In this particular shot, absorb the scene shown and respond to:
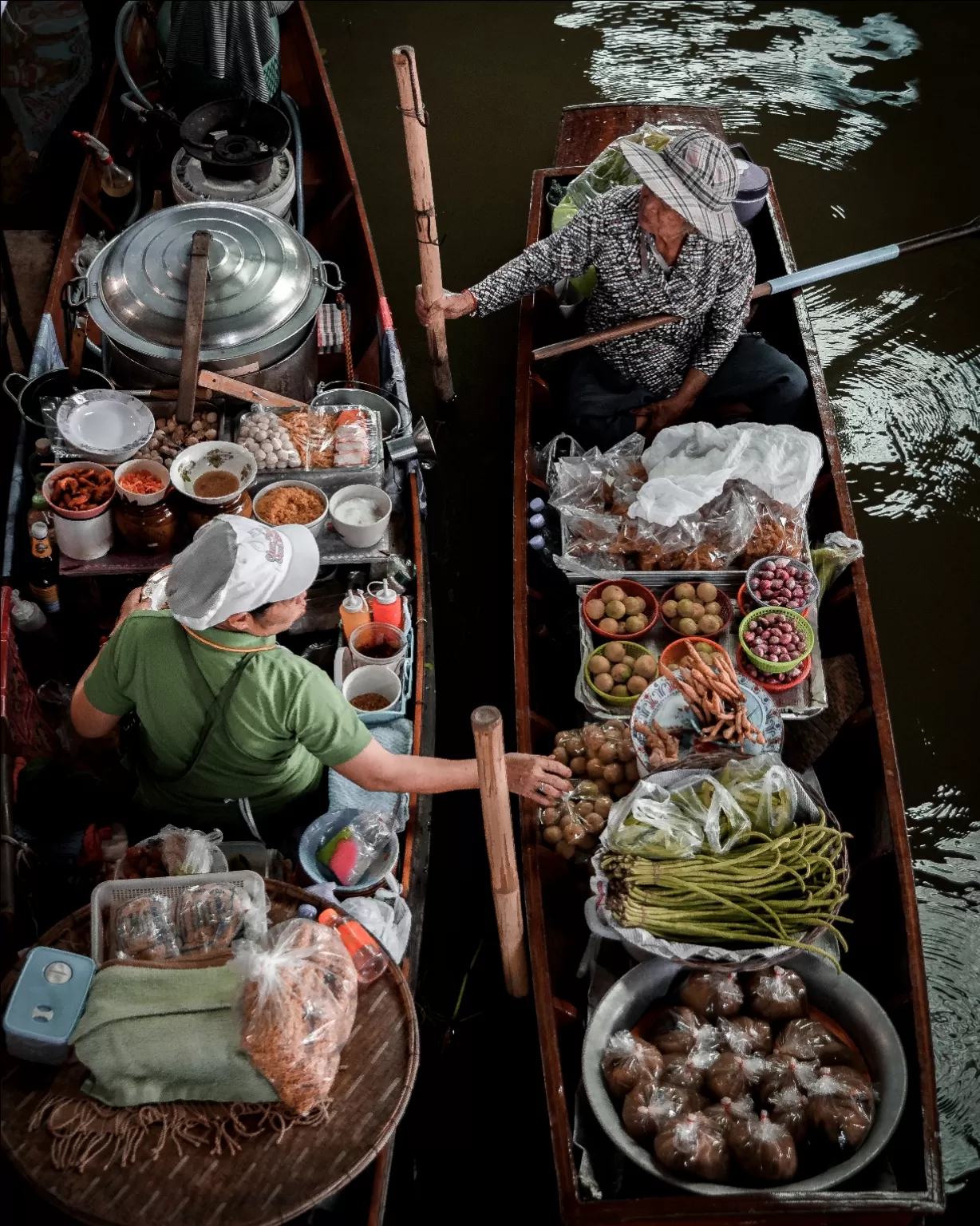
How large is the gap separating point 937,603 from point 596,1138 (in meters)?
3.18

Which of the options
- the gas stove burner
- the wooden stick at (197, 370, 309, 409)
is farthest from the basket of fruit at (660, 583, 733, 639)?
the gas stove burner

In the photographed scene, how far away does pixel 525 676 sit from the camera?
3.55 m

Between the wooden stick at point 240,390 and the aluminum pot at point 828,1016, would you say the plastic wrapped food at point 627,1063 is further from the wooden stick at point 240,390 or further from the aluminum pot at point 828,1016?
the wooden stick at point 240,390

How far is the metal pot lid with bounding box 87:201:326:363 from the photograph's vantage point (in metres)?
3.93

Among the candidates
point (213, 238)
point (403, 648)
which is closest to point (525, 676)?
point (403, 648)

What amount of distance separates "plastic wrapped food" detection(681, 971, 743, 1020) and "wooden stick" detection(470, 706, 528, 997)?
51cm

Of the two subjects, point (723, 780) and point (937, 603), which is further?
point (937, 603)

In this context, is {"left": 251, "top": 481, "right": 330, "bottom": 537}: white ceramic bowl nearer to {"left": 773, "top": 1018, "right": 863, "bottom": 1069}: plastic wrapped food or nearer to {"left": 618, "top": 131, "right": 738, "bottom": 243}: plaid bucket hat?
{"left": 618, "top": 131, "right": 738, "bottom": 243}: plaid bucket hat

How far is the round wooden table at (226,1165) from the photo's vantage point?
211 centimetres

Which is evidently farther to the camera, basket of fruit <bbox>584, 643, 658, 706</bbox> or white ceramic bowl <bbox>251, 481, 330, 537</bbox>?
white ceramic bowl <bbox>251, 481, 330, 537</bbox>

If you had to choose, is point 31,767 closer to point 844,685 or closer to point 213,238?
point 213,238

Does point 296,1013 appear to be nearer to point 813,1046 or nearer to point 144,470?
point 813,1046

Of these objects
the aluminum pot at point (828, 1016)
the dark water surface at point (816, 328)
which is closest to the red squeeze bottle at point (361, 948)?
the aluminum pot at point (828, 1016)

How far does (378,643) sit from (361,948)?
1398 mm
